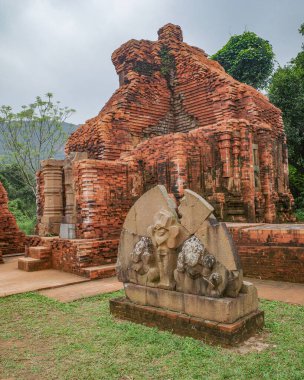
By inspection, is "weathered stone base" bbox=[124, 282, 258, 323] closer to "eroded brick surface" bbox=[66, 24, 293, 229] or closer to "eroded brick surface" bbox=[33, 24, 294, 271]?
"eroded brick surface" bbox=[33, 24, 294, 271]

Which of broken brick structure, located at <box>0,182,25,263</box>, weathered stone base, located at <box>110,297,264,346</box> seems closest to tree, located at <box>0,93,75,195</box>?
broken brick structure, located at <box>0,182,25,263</box>

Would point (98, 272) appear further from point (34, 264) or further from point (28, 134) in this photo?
point (28, 134)

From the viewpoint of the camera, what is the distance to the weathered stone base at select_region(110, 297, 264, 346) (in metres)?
3.13

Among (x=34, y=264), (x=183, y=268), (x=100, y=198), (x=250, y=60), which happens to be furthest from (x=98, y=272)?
(x=250, y=60)

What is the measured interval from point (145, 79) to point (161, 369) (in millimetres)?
10239

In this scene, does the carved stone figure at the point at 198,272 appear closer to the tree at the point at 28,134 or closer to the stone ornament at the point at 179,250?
the stone ornament at the point at 179,250

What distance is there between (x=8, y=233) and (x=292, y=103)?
13.4 metres

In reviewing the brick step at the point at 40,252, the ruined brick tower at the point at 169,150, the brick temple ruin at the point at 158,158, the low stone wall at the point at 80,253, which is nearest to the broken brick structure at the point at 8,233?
the brick temple ruin at the point at 158,158

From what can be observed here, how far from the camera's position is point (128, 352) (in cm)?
310

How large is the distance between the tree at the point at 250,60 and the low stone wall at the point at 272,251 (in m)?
17.1

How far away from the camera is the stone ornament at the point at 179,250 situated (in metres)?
3.39

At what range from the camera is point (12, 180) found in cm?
2397

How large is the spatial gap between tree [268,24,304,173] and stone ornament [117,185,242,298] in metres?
13.9

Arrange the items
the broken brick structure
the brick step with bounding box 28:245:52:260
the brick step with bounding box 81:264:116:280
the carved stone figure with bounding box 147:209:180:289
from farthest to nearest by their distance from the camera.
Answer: the broken brick structure, the brick step with bounding box 28:245:52:260, the brick step with bounding box 81:264:116:280, the carved stone figure with bounding box 147:209:180:289
